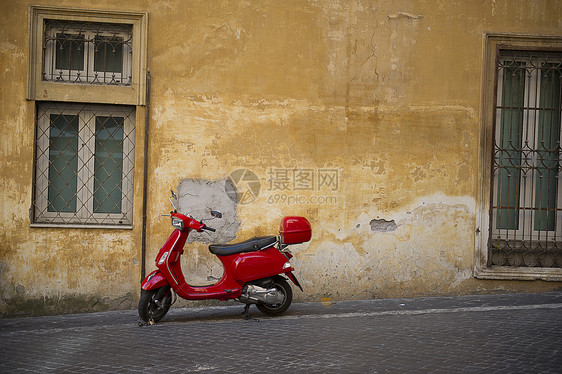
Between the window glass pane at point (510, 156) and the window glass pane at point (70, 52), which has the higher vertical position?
the window glass pane at point (70, 52)

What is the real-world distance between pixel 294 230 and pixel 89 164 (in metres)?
2.82

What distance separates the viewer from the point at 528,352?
17.6 ft

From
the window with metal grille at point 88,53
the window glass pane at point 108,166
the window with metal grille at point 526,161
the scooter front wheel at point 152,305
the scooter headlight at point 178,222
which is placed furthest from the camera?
the window with metal grille at point 526,161

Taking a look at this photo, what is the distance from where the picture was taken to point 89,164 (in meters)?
7.97

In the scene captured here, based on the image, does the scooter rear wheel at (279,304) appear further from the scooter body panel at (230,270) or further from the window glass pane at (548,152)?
the window glass pane at (548,152)

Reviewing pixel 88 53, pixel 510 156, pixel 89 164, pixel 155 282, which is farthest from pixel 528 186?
pixel 88 53

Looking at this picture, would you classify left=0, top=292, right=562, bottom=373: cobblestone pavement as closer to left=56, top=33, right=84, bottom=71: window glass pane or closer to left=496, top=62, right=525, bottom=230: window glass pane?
left=496, top=62, right=525, bottom=230: window glass pane

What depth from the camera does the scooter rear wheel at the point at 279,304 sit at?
280 inches

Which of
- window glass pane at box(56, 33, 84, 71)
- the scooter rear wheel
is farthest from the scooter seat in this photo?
window glass pane at box(56, 33, 84, 71)

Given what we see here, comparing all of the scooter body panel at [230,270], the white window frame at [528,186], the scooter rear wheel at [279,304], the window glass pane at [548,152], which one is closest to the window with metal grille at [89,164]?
the scooter body panel at [230,270]

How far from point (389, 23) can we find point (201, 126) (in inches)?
108

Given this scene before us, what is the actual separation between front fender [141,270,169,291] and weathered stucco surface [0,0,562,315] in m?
1.04

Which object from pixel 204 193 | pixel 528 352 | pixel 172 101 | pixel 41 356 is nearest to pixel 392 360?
pixel 528 352

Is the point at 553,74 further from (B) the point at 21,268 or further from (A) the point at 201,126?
(B) the point at 21,268
